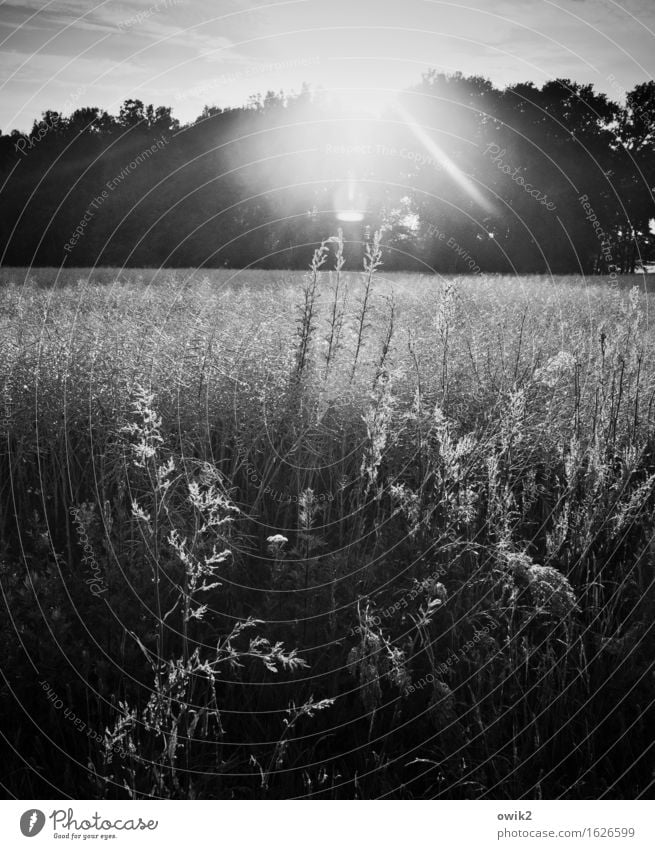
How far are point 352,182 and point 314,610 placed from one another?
37.5 feet

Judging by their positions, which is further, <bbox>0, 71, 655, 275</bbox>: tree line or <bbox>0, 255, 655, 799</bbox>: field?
<bbox>0, 71, 655, 275</bbox>: tree line

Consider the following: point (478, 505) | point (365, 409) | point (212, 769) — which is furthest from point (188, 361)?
point (212, 769)

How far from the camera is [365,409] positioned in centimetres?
412

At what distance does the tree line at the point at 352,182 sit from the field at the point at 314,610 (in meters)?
7.64

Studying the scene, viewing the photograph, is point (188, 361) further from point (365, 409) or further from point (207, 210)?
point (207, 210)

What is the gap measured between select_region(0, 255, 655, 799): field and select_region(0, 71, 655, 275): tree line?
764cm

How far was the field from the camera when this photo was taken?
1884mm

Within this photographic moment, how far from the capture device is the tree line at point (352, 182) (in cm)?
1457
